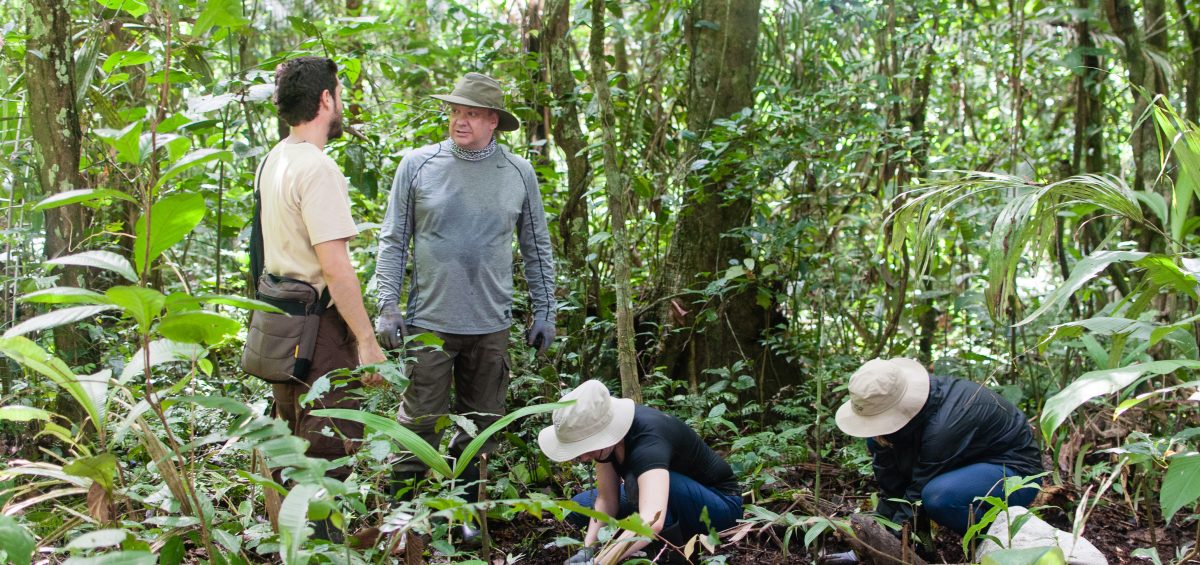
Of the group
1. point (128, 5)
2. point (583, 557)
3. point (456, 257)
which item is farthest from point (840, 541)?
point (128, 5)

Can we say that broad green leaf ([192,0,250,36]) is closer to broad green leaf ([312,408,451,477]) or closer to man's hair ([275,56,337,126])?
man's hair ([275,56,337,126])

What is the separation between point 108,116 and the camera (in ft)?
13.0

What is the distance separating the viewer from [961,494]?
11.3 ft

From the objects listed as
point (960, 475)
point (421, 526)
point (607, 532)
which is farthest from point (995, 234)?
point (421, 526)

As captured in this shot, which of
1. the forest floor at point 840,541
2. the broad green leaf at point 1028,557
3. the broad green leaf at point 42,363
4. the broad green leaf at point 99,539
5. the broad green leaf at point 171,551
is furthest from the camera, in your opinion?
the forest floor at point 840,541

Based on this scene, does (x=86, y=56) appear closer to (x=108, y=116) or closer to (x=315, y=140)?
(x=108, y=116)

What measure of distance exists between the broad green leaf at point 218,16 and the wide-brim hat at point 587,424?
1831mm

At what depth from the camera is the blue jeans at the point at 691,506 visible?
343 centimetres

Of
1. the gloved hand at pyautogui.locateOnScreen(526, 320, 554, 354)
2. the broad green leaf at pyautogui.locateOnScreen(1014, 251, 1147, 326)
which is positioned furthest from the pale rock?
the gloved hand at pyautogui.locateOnScreen(526, 320, 554, 354)

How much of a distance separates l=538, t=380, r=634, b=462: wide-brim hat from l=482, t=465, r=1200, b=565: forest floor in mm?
417

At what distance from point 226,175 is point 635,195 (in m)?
2.35

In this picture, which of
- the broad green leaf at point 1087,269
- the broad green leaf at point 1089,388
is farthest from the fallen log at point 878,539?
the broad green leaf at point 1089,388

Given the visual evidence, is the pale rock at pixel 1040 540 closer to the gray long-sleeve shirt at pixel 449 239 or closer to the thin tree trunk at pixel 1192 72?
the gray long-sleeve shirt at pixel 449 239

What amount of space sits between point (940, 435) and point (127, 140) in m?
2.95
